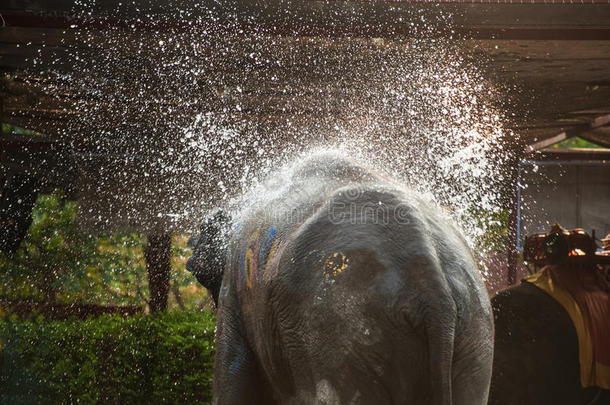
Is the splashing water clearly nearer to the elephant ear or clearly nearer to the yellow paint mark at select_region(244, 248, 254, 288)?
the elephant ear

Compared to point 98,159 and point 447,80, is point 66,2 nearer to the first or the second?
point 447,80

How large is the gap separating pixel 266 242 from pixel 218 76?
3.22 m

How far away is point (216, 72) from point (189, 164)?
246 cm

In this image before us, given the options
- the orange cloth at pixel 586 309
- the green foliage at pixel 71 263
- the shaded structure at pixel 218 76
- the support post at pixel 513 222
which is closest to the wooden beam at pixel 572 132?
the shaded structure at pixel 218 76

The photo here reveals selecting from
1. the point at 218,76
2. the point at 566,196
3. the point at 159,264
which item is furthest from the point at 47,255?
the point at 566,196

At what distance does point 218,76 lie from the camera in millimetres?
5145

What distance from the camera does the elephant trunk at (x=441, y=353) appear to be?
5.37ft

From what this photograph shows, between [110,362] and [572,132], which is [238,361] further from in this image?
[572,132]

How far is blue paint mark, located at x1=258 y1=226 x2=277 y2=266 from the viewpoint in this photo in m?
2.14

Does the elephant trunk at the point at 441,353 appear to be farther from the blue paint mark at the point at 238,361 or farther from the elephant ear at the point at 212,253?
the elephant ear at the point at 212,253

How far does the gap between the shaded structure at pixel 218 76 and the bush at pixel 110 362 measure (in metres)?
1.39

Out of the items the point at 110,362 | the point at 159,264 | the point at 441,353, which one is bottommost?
the point at 110,362

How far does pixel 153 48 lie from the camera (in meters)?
4.58

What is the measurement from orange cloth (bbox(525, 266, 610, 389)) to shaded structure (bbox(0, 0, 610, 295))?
4.97 ft
